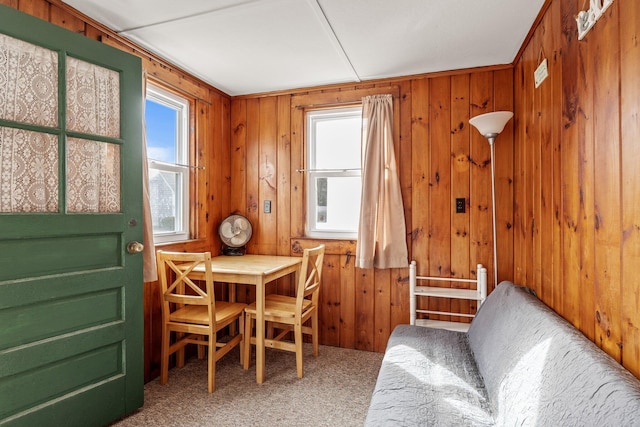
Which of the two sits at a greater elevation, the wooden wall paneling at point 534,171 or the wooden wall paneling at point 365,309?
the wooden wall paneling at point 534,171

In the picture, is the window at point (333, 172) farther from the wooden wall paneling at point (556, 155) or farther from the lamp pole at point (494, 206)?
the wooden wall paneling at point (556, 155)

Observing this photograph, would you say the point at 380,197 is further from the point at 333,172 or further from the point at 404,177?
the point at 333,172

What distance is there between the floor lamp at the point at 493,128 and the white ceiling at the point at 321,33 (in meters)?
0.47

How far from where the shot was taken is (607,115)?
127cm

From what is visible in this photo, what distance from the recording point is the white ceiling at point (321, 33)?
1.88 meters

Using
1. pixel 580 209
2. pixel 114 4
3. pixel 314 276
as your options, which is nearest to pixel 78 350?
pixel 314 276

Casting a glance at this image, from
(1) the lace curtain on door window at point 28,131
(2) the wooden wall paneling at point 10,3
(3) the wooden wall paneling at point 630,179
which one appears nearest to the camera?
(3) the wooden wall paneling at point 630,179

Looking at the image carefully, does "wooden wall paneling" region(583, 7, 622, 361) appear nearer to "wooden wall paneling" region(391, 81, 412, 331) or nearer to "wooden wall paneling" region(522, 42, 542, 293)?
"wooden wall paneling" region(522, 42, 542, 293)

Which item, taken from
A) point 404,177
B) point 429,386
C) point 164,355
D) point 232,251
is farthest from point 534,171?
point 164,355

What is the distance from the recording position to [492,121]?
92.0 inches

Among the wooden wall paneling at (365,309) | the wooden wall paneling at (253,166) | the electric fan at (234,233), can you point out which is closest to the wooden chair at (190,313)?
the electric fan at (234,233)

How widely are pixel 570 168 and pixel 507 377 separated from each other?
3.19ft

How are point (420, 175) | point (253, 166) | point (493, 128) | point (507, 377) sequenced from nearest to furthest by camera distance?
1. point (507, 377)
2. point (493, 128)
3. point (420, 175)
4. point (253, 166)

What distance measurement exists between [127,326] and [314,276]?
4.38ft
